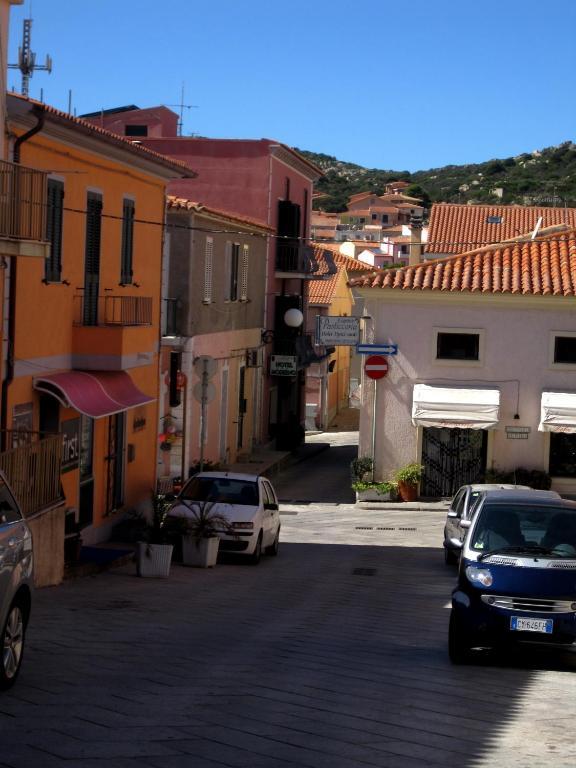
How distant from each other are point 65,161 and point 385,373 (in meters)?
15.6

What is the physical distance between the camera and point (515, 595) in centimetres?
1191

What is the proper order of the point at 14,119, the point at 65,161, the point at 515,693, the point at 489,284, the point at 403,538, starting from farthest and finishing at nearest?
the point at 489,284 < the point at 403,538 < the point at 65,161 < the point at 14,119 < the point at 515,693

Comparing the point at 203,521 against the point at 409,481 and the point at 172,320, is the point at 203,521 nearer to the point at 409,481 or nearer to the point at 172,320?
the point at 172,320

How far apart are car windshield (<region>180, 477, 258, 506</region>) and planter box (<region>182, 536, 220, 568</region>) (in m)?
1.45

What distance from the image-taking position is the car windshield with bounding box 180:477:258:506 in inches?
874

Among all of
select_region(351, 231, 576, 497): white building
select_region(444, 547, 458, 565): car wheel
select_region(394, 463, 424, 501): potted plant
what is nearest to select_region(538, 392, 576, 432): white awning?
select_region(351, 231, 576, 497): white building

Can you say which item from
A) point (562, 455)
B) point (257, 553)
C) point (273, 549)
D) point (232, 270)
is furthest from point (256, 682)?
point (232, 270)

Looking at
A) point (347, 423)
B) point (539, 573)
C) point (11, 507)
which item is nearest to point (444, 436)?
point (539, 573)

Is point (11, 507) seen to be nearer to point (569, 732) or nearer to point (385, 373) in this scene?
point (569, 732)

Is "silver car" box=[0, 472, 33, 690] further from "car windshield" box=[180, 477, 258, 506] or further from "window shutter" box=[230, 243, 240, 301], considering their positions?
"window shutter" box=[230, 243, 240, 301]

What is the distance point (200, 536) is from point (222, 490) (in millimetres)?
1987

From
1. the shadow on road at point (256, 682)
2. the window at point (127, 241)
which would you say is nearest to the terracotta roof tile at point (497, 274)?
the window at point (127, 241)

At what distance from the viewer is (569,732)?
9055mm

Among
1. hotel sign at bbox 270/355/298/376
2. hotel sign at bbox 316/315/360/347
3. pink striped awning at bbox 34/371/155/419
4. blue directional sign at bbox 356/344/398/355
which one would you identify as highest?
hotel sign at bbox 316/315/360/347
